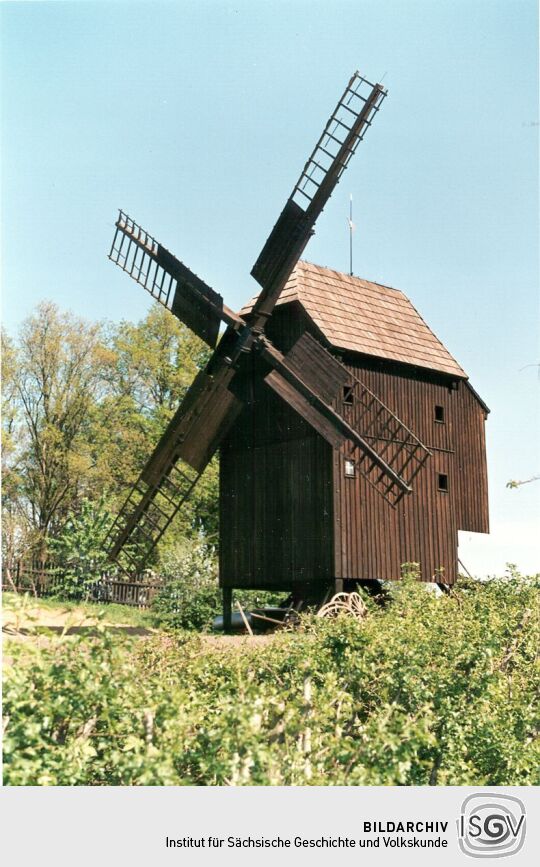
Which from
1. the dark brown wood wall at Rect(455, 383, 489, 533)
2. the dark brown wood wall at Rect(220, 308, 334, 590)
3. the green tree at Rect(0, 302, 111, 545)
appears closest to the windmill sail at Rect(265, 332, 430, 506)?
the dark brown wood wall at Rect(220, 308, 334, 590)

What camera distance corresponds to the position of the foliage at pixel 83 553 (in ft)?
87.1

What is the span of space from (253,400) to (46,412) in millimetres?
13307

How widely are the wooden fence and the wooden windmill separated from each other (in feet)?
24.1

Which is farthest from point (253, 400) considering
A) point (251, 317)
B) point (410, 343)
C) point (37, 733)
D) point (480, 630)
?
point (37, 733)

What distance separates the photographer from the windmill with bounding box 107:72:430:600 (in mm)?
17453

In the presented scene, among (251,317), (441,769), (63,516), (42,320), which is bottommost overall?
(441,769)

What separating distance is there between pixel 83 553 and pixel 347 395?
11.0 meters

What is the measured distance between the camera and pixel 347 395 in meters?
18.6

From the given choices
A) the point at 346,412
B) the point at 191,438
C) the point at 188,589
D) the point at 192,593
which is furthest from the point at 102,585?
the point at 346,412

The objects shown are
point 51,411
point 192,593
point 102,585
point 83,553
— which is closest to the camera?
point 192,593
